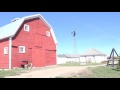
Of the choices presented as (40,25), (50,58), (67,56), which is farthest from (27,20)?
(67,56)

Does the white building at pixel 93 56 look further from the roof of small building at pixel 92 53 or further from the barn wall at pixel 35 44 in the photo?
the barn wall at pixel 35 44

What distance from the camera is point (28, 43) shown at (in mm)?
19797

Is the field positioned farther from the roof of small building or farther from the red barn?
the roof of small building

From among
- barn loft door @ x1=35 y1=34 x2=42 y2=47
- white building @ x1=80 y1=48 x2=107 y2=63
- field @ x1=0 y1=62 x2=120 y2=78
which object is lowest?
field @ x1=0 y1=62 x2=120 y2=78

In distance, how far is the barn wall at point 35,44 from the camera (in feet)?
60.7

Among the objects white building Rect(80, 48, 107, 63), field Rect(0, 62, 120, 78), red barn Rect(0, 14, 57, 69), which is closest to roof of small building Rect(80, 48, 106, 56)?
white building Rect(80, 48, 107, 63)

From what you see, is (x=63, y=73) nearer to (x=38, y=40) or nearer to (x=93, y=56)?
(x=38, y=40)

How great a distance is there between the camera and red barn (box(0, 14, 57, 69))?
18.2 metres

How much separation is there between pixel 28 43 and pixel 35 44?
0.96 meters

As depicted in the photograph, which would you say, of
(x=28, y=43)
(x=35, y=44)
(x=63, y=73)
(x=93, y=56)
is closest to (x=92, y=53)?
(x=93, y=56)

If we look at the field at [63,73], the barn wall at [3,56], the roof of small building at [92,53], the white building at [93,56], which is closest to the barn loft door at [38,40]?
the barn wall at [3,56]

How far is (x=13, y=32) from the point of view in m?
18.2
